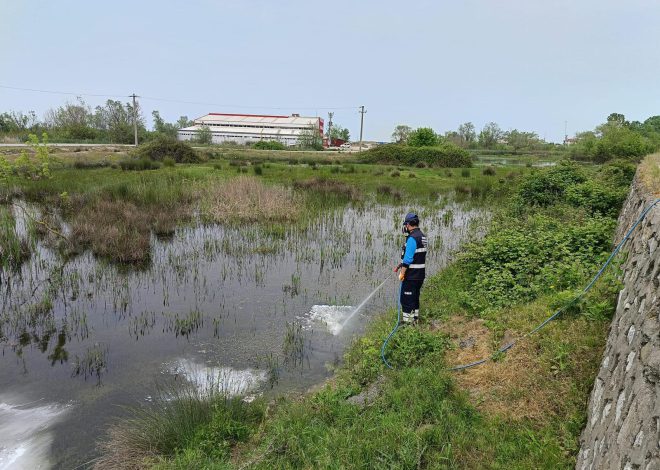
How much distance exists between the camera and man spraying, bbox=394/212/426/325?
275 inches

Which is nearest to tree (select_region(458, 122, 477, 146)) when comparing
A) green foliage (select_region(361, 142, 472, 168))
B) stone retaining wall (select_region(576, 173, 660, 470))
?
green foliage (select_region(361, 142, 472, 168))

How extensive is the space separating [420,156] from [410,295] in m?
41.3

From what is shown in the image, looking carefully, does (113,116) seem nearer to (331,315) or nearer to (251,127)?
(251,127)

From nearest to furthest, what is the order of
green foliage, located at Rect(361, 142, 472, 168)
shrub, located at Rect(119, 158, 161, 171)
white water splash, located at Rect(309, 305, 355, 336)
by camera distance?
white water splash, located at Rect(309, 305, 355, 336), shrub, located at Rect(119, 158, 161, 171), green foliage, located at Rect(361, 142, 472, 168)

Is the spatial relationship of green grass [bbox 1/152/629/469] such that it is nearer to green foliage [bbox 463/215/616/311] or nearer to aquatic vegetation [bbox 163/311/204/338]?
green foliage [bbox 463/215/616/311]

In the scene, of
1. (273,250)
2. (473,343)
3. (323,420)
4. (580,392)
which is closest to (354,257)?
(273,250)

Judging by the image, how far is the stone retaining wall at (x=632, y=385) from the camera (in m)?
2.69

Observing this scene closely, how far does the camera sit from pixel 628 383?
Result: 10.6 ft

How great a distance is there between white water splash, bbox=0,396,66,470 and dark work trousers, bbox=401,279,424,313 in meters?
5.50

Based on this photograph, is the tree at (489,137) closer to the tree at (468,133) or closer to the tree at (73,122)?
the tree at (468,133)

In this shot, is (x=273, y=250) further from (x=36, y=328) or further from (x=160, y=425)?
(x=160, y=425)

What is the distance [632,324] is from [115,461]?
220 inches

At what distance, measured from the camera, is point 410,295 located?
7.32 m

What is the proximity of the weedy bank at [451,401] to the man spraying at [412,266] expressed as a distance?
482 millimetres
